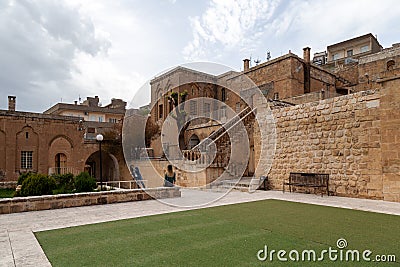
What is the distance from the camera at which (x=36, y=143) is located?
2331 cm

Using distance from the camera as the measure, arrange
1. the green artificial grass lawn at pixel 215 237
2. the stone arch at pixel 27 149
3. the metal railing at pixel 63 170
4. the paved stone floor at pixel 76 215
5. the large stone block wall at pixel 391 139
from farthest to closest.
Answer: the metal railing at pixel 63 170, the stone arch at pixel 27 149, the large stone block wall at pixel 391 139, the paved stone floor at pixel 76 215, the green artificial grass lawn at pixel 215 237

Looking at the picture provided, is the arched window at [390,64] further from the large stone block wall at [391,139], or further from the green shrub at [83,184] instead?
the green shrub at [83,184]

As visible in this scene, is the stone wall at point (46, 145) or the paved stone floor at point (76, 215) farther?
the stone wall at point (46, 145)

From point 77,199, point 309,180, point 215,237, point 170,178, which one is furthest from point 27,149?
point 215,237

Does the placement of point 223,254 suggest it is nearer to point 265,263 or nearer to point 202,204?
point 265,263

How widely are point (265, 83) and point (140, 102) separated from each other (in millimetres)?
16361

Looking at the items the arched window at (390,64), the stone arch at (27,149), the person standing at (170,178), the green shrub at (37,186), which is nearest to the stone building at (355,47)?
the arched window at (390,64)

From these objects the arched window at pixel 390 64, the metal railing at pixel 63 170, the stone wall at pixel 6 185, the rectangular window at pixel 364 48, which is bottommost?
the stone wall at pixel 6 185

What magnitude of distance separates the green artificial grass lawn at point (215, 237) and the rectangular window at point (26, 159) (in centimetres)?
2061

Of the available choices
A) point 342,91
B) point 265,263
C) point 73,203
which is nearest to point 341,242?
point 265,263

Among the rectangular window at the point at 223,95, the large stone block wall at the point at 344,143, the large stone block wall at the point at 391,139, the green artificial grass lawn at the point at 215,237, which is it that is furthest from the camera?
the rectangular window at the point at 223,95

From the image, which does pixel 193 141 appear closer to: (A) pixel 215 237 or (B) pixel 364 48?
(A) pixel 215 237

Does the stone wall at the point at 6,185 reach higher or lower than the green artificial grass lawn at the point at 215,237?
lower

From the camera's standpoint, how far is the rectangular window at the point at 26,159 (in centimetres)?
2284
